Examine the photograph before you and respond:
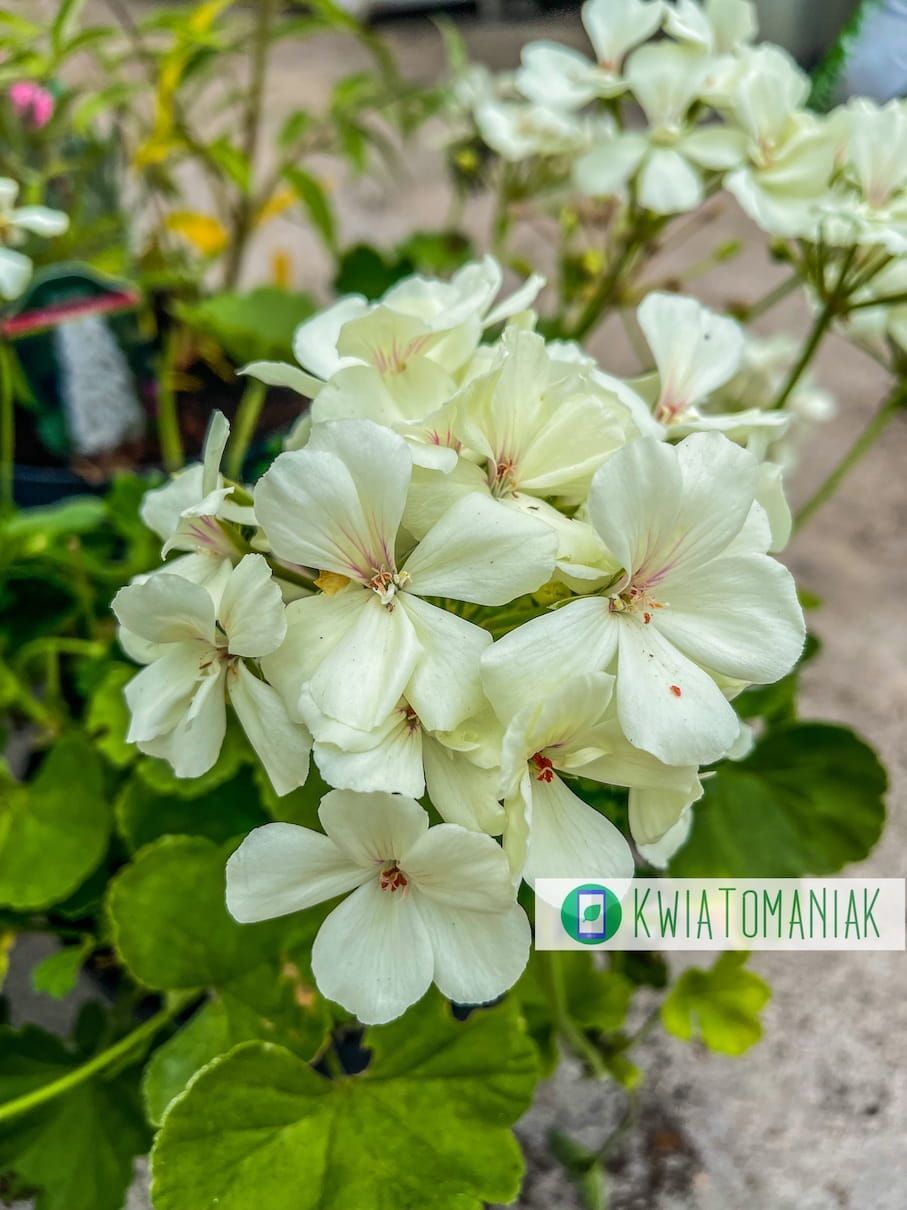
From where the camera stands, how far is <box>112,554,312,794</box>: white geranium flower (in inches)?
13.3

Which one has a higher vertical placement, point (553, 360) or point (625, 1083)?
point (553, 360)

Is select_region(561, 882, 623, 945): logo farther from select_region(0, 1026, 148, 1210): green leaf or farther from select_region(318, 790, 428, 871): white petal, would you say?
select_region(0, 1026, 148, 1210): green leaf

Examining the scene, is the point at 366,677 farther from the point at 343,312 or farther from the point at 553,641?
the point at 343,312

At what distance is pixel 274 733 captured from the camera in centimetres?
35

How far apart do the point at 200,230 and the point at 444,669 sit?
748mm

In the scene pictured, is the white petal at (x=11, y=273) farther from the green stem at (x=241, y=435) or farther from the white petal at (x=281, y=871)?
the white petal at (x=281, y=871)

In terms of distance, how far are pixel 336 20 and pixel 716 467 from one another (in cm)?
60

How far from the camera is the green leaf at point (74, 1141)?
52 cm

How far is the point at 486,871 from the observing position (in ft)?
1.06

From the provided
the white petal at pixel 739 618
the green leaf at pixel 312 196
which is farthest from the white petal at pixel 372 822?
the green leaf at pixel 312 196

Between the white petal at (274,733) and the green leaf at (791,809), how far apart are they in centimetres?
28

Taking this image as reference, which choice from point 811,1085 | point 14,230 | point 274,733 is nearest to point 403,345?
point 274,733

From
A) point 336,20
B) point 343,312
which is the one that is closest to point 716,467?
point 343,312

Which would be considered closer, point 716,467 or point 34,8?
point 716,467
